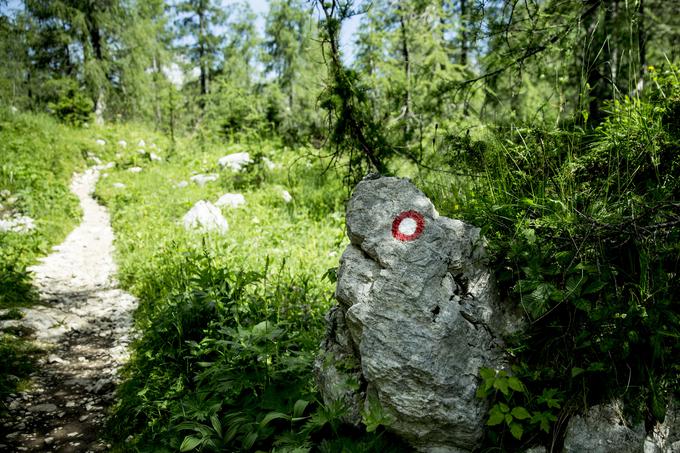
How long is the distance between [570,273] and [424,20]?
8191mm

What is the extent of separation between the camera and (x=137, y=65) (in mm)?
19547

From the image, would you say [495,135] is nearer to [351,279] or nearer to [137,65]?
[351,279]

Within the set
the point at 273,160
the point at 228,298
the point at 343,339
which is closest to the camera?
the point at 343,339

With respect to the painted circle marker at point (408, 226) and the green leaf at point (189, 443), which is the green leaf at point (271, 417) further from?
the painted circle marker at point (408, 226)

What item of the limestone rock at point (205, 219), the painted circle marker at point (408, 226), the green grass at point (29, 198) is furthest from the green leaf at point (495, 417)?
the limestone rock at point (205, 219)

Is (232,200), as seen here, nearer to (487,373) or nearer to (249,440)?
(249,440)

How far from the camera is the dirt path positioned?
3436 millimetres

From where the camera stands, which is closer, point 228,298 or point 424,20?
point 228,298

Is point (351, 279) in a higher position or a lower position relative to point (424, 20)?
lower

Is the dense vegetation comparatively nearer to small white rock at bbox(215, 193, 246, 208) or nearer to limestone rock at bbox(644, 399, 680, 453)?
limestone rock at bbox(644, 399, 680, 453)

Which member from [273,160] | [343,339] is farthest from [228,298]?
[273,160]

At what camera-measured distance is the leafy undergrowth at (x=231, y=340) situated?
2664 millimetres

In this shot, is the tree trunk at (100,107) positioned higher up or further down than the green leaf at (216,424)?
higher up

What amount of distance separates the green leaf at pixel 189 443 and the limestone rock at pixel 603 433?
6.94 ft
